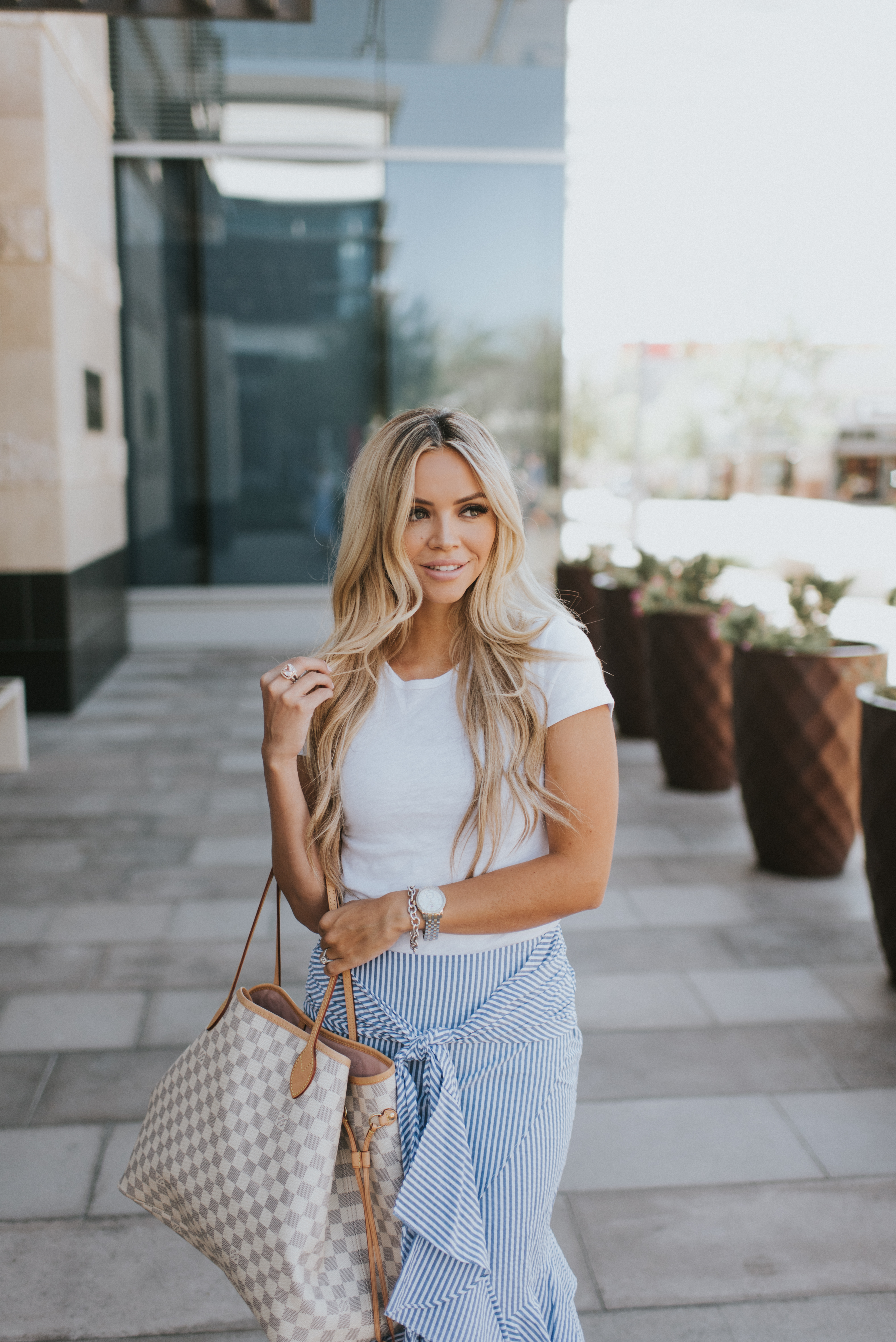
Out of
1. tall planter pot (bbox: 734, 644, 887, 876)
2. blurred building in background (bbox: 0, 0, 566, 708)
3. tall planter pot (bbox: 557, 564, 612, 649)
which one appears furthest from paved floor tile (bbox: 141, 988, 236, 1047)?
blurred building in background (bbox: 0, 0, 566, 708)

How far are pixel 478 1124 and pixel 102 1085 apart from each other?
190 cm

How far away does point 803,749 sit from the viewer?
Answer: 4.47m

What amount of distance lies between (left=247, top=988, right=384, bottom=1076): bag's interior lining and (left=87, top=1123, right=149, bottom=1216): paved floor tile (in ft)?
3.75

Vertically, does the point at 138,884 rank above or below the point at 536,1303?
below

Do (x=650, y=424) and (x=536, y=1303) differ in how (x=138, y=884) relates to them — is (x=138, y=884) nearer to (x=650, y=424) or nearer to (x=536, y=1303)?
(x=536, y=1303)

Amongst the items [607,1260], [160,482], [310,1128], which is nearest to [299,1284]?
[310,1128]

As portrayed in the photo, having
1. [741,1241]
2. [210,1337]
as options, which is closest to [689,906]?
[741,1241]

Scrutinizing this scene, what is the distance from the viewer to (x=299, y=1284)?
1.33m

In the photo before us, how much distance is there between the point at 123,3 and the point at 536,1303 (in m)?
5.22

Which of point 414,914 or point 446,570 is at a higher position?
point 446,570

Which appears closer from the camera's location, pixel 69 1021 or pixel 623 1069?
pixel 623 1069

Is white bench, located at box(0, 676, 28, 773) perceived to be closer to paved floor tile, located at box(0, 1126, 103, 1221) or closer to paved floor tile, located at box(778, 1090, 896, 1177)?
paved floor tile, located at box(0, 1126, 103, 1221)

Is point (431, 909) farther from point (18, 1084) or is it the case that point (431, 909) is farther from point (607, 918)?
point (607, 918)

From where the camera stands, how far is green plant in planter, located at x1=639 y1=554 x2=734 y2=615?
234 inches
